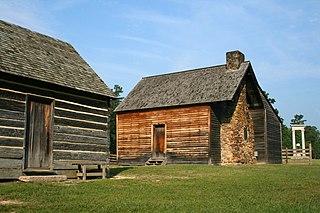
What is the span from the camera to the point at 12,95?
575 inches

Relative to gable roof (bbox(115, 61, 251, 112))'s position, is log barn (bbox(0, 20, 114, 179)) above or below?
below

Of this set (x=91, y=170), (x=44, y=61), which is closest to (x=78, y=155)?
(x=91, y=170)

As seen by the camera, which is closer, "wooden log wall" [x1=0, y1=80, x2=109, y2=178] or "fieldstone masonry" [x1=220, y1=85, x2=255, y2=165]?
"wooden log wall" [x1=0, y1=80, x2=109, y2=178]

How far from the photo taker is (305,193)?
11.8 m

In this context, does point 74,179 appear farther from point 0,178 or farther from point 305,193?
point 305,193

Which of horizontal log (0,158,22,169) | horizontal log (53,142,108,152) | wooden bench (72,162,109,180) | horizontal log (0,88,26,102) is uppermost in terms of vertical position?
horizontal log (0,88,26,102)

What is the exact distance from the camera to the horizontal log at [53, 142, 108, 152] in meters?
16.2

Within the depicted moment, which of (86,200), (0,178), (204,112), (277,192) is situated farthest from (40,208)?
(204,112)

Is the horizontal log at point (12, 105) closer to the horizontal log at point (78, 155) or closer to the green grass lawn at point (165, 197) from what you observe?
the horizontal log at point (78, 155)

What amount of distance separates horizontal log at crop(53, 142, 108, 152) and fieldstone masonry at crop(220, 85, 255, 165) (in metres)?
14.0

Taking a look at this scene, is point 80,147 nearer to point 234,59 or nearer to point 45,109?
point 45,109

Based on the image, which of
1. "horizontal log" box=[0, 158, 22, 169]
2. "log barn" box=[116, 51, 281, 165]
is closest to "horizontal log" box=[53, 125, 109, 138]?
"horizontal log" box=[0, 158, 22, 169]

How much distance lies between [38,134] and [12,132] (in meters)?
1.33

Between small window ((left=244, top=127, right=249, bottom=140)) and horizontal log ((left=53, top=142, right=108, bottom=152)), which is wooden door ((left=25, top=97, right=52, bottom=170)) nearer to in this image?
horizontal log ((left=53, top=142, right=108, bottom=152))
